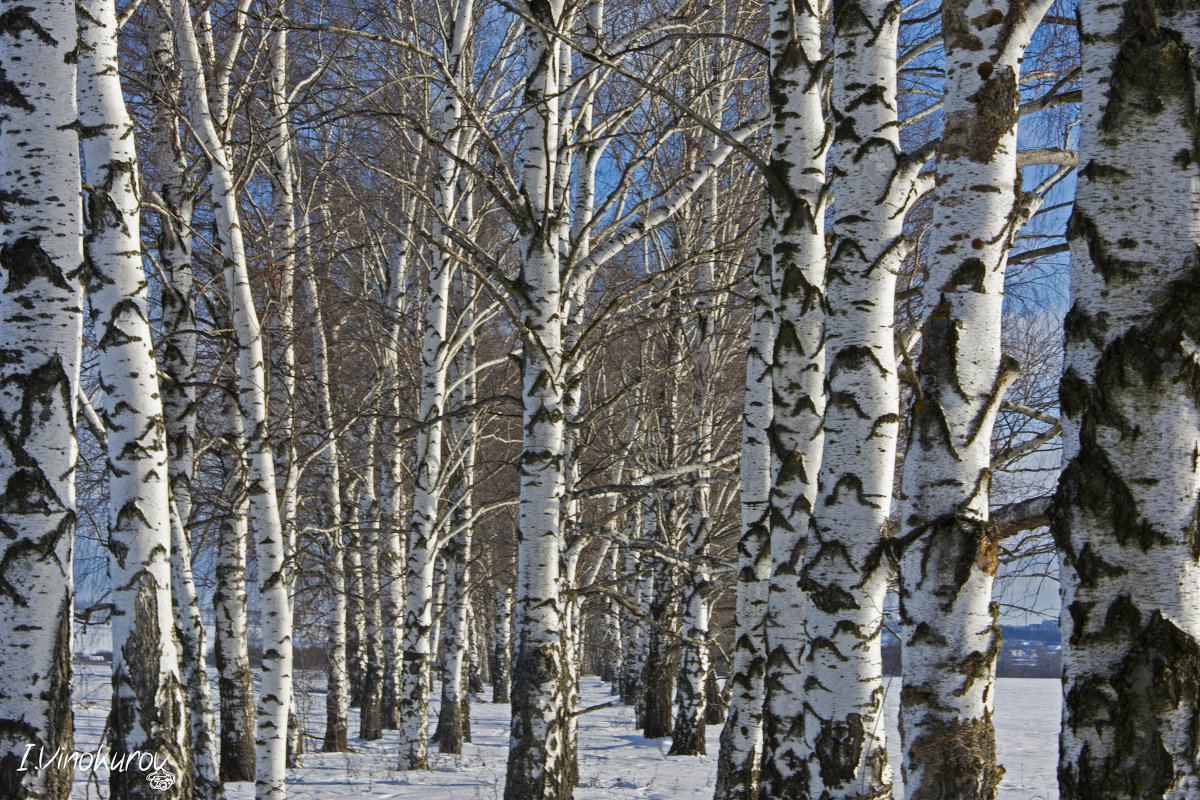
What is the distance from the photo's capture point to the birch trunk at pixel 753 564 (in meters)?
4.43

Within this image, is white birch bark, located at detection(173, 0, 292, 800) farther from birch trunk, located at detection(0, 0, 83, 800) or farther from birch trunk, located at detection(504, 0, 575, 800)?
birch trunk, located at detection(0, 0, 83, 800)

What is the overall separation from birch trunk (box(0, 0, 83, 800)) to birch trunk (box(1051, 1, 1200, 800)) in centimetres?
286

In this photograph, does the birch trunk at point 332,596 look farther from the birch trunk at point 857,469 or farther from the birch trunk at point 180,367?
the birch trunk at point 857,469

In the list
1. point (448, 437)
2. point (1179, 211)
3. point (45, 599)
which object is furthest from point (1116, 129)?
point (448, 437)

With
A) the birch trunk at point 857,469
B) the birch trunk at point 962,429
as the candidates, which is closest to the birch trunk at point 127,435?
the birch trunk at point 857,469

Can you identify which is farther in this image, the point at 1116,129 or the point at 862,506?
the point at 862,506

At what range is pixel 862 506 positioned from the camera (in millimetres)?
2920

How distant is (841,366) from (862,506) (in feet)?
1.58

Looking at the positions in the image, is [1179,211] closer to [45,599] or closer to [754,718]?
[45,599]

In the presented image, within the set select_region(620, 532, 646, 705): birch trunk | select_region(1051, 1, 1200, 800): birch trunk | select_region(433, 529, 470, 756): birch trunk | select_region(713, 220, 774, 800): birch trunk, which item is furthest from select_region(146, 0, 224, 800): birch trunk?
select_region(620, 532, 646, 705): birch trunk

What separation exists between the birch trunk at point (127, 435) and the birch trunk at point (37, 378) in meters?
0.64

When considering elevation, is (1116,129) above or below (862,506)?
above

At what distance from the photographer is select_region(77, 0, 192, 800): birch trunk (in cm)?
353

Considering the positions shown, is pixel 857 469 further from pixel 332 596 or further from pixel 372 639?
pixel 372 639
